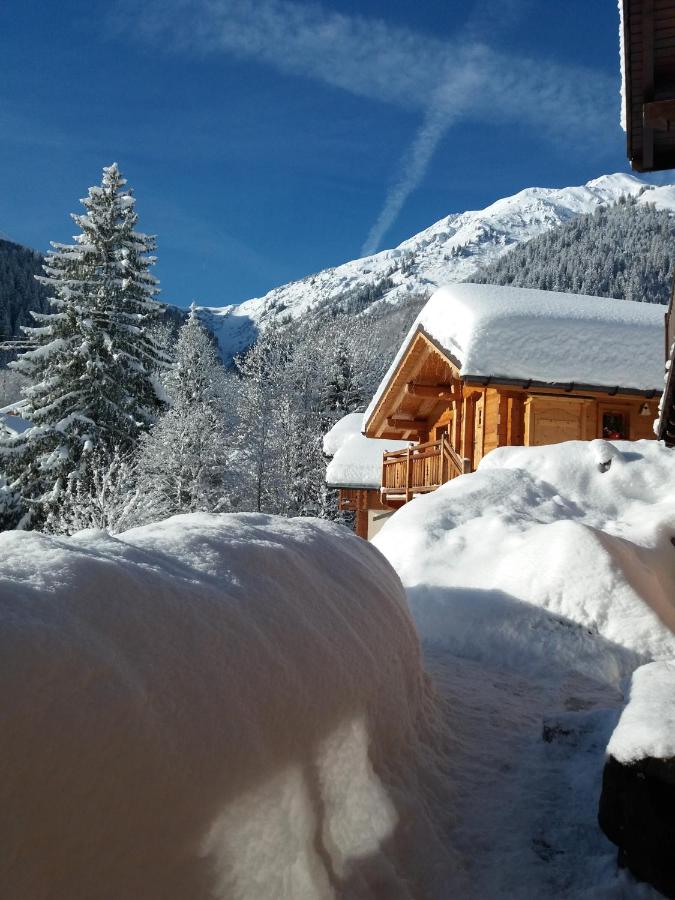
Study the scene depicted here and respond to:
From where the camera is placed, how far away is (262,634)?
2463 mm

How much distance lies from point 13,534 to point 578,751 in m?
3.23

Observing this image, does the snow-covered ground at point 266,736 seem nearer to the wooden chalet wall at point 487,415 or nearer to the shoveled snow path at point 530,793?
the shoveled snow path at point 530,793

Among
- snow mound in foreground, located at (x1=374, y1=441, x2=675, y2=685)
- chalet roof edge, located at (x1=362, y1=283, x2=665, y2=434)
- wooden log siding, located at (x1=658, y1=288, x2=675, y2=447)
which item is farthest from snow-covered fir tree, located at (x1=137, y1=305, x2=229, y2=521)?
wooden log siding, located at (x1=658, y1=288, x2=675, y2=447)

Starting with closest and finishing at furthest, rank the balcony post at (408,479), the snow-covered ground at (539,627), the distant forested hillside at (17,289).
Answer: the snow-covered ground at (539,627) → the balcony post at (408,479) → the distant forested hillside at (17,289)

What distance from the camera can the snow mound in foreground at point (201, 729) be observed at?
A: 1557 millimetres

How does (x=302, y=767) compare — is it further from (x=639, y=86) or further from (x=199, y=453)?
(x=199, y=453)

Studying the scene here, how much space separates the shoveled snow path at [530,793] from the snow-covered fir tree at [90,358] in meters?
17.2

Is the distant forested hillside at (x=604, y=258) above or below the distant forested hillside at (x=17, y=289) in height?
above

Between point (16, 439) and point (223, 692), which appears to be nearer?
point (223, 692)

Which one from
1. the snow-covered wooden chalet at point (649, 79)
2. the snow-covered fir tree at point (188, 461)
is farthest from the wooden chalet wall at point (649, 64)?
the snow-covered fir tree at point (188, 461)

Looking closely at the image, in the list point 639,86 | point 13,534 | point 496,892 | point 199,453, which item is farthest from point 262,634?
point 199,453

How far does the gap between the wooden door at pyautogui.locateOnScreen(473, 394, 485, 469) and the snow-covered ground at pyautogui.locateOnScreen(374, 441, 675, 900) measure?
324cm

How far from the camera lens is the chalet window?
14781 mm

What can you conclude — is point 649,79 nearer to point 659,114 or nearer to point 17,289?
point 659,114
